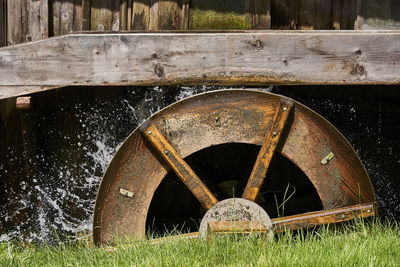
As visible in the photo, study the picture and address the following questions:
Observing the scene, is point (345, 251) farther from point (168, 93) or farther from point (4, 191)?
point (4, 191)

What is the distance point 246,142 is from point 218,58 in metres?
0.57

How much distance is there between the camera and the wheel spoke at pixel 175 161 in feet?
9.65

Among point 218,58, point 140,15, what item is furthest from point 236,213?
point 140,15

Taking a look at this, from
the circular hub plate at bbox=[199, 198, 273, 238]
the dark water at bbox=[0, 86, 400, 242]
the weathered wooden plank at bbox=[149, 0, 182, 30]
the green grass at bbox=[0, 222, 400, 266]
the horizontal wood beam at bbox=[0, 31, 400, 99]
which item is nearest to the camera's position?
the green grass at bbox=[0, 222, 400, 266]

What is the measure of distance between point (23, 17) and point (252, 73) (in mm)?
1766

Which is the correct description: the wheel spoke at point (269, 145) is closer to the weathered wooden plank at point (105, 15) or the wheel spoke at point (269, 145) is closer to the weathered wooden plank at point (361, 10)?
the weathered wooden plank at point (361, 10)

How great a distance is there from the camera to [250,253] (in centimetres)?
242

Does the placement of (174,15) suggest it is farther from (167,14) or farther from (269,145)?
(269,145)

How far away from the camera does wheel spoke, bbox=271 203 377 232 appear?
2.91 m

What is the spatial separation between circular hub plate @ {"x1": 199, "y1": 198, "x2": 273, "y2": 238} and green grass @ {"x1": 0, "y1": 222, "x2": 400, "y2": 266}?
17cm

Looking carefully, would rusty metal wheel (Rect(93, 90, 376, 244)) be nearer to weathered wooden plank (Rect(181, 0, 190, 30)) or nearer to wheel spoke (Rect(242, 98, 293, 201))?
wheel spoke (Rect(242, 98, 293, 201))

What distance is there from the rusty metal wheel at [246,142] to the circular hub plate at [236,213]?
0.05 meters

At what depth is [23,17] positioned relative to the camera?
344 cm

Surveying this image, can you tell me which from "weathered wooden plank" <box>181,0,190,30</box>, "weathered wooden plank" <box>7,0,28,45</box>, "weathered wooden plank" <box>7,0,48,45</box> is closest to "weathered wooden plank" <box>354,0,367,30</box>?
"weathered wooden plank" <box>181,0,190,30</box>
